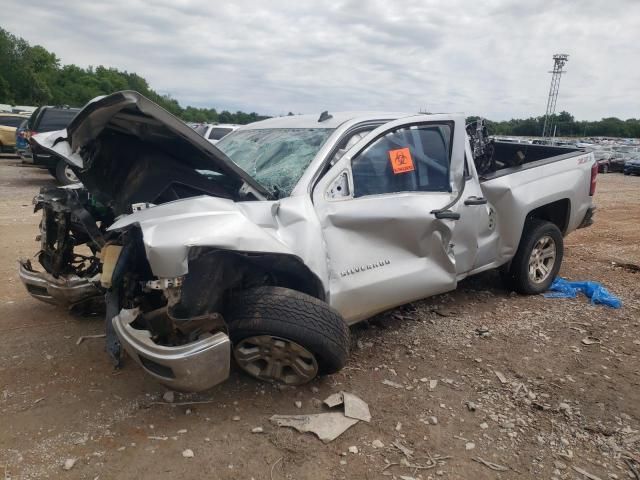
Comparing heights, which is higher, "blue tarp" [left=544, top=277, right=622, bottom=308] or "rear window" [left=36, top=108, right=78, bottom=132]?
"rear window" [left=36, top=108, right=78, bottom=132]

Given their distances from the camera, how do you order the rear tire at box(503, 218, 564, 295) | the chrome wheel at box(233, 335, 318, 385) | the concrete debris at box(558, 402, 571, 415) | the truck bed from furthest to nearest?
1. the truck bed
2. the rear tire at box(503, 218, 564, 295)
3. the concrete debris at box(558, 402, 571, 415)
4. the chrome wheel at box(233, 335, 318, 385)

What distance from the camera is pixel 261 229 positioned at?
2.74 meters

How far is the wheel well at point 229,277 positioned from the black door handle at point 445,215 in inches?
45.5

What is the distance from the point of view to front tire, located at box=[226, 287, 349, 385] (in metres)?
2.75

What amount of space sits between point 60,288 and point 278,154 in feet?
6.19

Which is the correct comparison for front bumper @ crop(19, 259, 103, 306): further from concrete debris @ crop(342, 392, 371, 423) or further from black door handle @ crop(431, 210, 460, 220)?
black door handle @ crop(431, 210, 460, 220)

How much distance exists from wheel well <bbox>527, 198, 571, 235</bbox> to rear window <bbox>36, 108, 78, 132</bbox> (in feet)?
37.2

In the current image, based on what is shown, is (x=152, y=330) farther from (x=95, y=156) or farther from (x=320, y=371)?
(x=95, y=156)

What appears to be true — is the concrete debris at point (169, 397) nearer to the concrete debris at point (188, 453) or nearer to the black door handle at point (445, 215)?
Answer: the concrete debris at point (188, 453)

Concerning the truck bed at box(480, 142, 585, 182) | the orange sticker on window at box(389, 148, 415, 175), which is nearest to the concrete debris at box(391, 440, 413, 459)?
the orange sticker on window at box(389, 148, 415, 175)

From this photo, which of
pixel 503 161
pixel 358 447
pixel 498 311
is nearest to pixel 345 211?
pixel 358 447

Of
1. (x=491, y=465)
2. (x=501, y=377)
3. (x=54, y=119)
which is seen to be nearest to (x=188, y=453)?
(x=491, y=465)

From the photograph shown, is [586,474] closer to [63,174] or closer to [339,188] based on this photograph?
[339,188]

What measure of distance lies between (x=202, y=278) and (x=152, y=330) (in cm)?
38
